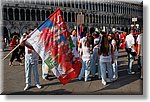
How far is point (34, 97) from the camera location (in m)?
5.27

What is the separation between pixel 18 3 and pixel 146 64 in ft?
8.89

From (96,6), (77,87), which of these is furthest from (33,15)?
(77,87)


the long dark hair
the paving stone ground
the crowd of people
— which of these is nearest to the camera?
the paving stone ground

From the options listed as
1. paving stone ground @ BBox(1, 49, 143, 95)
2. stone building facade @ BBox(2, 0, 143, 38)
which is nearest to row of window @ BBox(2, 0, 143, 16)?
stone building facade @ BBox(2, 0, 143, 38)

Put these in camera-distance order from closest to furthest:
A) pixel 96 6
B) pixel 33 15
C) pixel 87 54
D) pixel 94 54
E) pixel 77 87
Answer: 1. pixel 77 87
2. pixel 96 6
3. pixel 87 54
4. pixel 33 15
5. pixel 94 54

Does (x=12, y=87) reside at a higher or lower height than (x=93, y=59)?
lower

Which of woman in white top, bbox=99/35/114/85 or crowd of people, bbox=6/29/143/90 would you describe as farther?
woman in white top, bbox=99/35/114/85

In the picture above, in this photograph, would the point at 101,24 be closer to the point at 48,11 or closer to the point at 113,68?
the point at 113,68

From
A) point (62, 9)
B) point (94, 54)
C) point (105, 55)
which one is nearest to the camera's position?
point (62, 9)

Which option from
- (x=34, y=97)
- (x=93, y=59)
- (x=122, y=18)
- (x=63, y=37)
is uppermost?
(x=122, y=18)

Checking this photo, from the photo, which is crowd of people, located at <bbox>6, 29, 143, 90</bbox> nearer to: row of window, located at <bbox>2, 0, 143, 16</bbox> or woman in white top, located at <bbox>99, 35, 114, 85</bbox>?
woman in white top, located at <bbox>99, 35, 114, 85</bbox>

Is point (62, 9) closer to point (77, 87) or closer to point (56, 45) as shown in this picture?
point (56, 45)

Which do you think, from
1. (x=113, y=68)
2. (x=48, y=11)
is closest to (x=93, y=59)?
(x=113, y=68)

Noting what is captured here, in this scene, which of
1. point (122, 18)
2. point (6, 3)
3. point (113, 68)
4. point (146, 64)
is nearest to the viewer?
point (146, 64)
